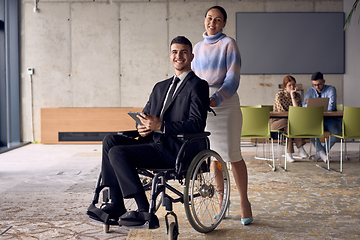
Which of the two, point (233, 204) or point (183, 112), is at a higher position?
point (183, 112)

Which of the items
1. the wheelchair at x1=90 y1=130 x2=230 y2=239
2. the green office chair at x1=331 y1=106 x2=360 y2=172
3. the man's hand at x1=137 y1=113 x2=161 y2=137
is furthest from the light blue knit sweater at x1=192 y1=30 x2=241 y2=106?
the green office chair at x1=331 y1=106 x2=360 y2=172

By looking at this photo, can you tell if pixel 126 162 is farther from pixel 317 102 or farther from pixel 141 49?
pixel 141 49

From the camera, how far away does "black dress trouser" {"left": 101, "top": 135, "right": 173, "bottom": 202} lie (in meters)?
1.87

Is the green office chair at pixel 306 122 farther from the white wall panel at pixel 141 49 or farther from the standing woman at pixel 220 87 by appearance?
the white wall panel at pixel 141 49

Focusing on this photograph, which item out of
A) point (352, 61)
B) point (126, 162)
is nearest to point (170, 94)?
point (126, 162)

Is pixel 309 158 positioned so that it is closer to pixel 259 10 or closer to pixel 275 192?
pixel 275 192

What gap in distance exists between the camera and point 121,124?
7.40 m

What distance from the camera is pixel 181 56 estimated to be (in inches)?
84.3

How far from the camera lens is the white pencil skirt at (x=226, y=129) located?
2369 millimetres

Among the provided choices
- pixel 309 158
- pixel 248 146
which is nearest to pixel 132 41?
pixel 248 146

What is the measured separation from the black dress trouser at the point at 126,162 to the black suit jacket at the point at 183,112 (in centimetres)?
8

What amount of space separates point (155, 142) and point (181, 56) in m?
0.55

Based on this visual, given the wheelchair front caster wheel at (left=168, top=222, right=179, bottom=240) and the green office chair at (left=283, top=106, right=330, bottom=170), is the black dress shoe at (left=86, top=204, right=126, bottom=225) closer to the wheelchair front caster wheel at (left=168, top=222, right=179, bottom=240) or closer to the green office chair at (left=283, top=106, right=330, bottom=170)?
the wheelchair front caster wheel at (left=168, top=222, right=179, bottom=240)

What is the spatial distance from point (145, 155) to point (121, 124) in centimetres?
550
